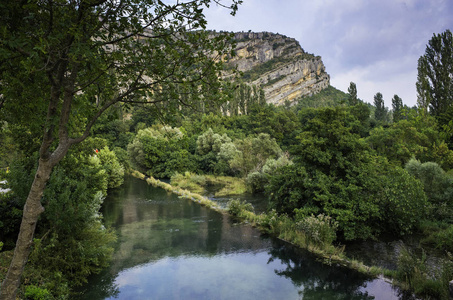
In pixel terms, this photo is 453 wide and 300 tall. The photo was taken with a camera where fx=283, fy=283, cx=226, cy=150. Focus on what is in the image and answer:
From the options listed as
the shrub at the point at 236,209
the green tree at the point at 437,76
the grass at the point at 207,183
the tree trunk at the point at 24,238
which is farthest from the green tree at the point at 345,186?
the green tree at the point at 437,76

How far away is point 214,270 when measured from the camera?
10.5 meters

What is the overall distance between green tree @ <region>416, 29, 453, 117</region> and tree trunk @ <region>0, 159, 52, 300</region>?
37.2m

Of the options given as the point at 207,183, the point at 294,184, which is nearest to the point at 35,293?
the point at 294,184

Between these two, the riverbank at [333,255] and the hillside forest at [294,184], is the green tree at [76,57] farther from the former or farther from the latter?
the riverbank at [333,255]

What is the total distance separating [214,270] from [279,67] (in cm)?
13406

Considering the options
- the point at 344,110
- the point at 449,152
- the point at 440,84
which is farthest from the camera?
the point at 440,84

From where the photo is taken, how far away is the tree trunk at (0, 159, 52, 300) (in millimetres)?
4406

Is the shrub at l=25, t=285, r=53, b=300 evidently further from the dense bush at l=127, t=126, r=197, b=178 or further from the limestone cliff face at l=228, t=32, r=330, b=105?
the limestone cliff face at l=228, t=32, r=330, b=105

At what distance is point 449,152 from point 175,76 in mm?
27183

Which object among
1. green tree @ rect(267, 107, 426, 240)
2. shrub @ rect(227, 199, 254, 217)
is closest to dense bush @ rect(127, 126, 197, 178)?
shrub @ rect(227, 199, 254, 217)

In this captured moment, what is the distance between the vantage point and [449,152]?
2394 cm

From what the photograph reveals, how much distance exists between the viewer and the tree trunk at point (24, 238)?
4.41 metres

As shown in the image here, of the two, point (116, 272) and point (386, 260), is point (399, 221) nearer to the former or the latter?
point (386, 260)

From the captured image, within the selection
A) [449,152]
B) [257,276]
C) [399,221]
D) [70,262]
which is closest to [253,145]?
[449,152]
